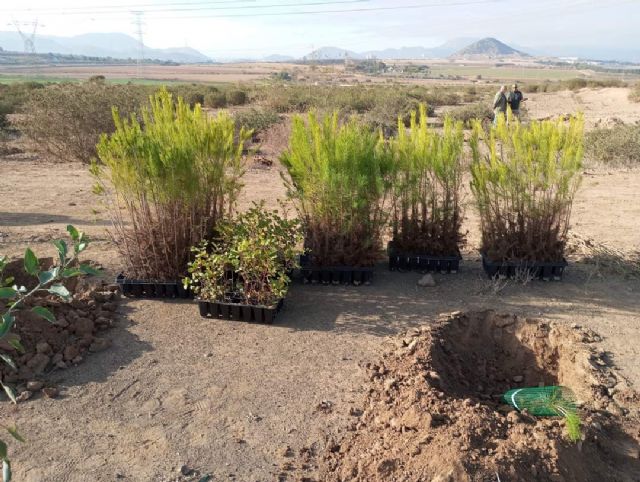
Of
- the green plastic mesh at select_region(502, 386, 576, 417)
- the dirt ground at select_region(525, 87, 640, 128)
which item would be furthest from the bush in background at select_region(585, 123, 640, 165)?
the dirt ground at select_region(525, 87, 640, 128)

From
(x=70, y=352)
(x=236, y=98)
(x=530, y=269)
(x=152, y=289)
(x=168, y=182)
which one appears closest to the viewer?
(x=70, y=352)

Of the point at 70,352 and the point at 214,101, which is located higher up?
the point at 214,101

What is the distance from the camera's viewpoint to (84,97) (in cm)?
1183

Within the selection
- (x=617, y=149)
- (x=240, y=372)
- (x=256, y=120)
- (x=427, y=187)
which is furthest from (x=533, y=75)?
(x=240, y=372)

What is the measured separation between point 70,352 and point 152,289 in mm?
1032

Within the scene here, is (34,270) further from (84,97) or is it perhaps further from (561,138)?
(84,97)

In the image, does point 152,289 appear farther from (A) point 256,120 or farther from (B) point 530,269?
(A) point 256,120

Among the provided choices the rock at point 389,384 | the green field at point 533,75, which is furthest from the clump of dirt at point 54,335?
the green field at point 533,75

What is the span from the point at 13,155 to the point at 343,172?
Result: 10.6 metres

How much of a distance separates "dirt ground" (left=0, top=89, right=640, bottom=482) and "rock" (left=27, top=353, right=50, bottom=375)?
0.17 meters

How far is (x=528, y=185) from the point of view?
4.98m

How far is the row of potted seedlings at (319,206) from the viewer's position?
4332 mm

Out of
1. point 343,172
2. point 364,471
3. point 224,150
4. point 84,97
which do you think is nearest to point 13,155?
point 84,97

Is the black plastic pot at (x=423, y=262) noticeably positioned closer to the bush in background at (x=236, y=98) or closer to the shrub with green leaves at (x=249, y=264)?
the shrub with green leaves at (x=249, y=264)
